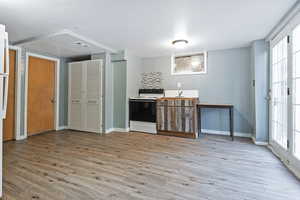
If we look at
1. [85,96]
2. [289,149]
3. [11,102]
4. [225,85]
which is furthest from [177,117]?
[11,102]

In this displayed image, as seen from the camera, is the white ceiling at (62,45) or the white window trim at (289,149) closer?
the white window trim at (289,149)

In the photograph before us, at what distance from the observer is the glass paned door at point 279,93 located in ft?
8.49

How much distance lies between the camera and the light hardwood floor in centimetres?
171

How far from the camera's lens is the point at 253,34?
3221 millimetres

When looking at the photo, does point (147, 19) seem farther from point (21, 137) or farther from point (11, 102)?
point (21, 137)

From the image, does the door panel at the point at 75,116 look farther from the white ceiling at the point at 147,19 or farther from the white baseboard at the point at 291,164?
the white baseboard at the point at 291,164

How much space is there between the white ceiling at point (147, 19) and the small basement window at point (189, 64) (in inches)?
37.3

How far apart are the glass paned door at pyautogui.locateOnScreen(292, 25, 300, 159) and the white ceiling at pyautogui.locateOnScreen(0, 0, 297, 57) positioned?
47 centimetres

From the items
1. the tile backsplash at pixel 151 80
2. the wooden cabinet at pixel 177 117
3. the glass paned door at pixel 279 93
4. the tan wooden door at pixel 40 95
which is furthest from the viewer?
the tile backsplash at pixel 151 80

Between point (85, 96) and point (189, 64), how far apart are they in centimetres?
316

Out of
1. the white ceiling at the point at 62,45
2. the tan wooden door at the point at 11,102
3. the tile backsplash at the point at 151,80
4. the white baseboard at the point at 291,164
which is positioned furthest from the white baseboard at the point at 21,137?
the white baseboard at the point at 291,164

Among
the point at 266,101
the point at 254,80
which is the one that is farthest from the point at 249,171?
the point at 254,80

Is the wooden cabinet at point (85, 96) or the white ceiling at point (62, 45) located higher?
the white ceiling at point (62, 45)

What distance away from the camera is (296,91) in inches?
87.4
